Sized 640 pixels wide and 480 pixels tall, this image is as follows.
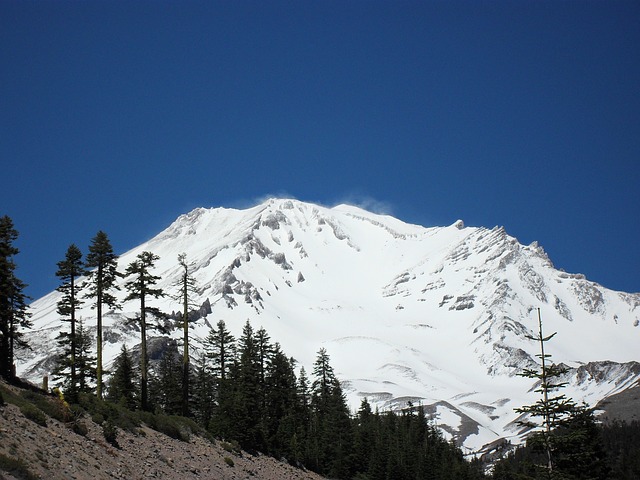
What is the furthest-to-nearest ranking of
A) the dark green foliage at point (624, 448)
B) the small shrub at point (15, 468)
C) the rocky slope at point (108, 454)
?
the dark green foliage at point (624, 448) → the rocky slope at point (108, 454) → the small shrub at point (15, 468)

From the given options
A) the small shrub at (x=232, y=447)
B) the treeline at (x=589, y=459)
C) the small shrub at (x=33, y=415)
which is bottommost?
the treeline at (x=589, y=459)

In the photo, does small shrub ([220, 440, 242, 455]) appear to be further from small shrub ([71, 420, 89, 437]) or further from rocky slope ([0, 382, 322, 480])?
small shrub ([71, 420, 89, 437])

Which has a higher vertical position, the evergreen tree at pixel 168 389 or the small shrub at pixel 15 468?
the evergreen tree at pixel 168 389

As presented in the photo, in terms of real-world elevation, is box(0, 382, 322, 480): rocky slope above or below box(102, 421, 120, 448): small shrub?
below


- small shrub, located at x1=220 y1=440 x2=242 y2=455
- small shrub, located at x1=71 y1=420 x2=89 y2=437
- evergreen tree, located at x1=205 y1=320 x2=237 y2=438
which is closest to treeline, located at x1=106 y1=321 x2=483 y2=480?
evergreen tree, located at x1=205 y1=320 x2=237 y2=438

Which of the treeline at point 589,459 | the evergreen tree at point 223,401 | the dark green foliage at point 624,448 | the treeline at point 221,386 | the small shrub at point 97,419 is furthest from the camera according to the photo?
the dark green foliage at point 624,448

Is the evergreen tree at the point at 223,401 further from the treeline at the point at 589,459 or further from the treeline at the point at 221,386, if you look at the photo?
the treeline at the point at 589,459

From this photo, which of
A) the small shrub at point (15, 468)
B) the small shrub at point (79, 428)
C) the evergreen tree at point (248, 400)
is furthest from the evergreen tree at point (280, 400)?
the small shrub at point (15, 468)

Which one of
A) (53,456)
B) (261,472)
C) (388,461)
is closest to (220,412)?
(261,472)

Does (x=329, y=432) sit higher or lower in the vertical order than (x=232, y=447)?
higher

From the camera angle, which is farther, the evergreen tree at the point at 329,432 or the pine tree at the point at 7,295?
the evergreen tree at the point at 329,432

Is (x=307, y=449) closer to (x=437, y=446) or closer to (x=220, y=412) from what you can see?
(x=220, y=412)

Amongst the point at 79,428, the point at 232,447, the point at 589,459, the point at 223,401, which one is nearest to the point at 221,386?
the point at 223,401

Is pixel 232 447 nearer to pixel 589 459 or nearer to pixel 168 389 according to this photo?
pixel 168 389
